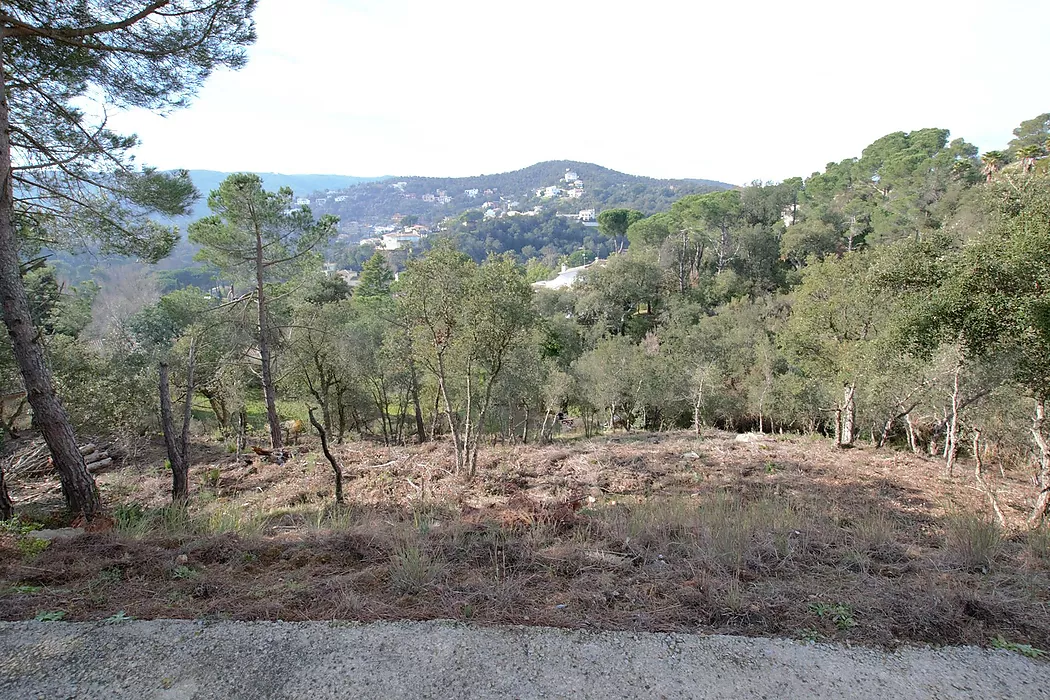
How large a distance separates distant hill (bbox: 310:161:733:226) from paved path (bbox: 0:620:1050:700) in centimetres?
13166

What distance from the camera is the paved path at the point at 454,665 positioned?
2.74 metres

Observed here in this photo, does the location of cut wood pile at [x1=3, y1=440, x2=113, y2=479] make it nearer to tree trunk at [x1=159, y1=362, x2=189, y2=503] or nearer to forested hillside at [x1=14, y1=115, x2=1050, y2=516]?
forested hillside at [x1=14, y1=115, x2=1050, y2=516]

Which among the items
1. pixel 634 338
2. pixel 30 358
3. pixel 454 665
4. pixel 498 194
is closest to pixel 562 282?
pixel 634 338

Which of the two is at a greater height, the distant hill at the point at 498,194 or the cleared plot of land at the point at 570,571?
the distant hill at the point at 498,194

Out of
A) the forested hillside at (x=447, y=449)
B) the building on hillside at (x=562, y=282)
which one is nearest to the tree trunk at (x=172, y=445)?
the forested hillside at (x=447, y=449)

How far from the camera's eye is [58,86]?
22.6 feet

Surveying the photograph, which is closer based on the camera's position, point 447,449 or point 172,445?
point 172,445

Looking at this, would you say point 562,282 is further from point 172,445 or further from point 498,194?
point 498,194

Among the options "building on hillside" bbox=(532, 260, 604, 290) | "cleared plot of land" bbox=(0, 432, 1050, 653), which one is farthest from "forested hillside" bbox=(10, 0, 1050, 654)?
"building on hillside" bbox=(532, 260, 604, 290)

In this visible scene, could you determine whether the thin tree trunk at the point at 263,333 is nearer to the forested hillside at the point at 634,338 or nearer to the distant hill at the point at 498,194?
the forested hillside at the point at 634,338

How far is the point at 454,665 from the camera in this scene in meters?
2.93

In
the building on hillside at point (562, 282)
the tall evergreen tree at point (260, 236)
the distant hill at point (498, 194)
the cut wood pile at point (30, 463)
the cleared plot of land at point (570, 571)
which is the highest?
the distant hill at point (498, 194)

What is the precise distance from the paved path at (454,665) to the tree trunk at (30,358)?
3.76m

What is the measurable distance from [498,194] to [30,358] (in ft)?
593
